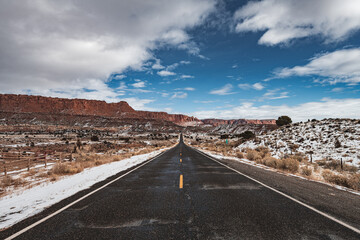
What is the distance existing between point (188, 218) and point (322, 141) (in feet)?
87.4

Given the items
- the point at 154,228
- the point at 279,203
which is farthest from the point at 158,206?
the point at 279,203

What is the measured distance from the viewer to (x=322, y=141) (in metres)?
23.6

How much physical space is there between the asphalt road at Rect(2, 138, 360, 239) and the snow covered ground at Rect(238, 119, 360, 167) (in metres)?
15.8

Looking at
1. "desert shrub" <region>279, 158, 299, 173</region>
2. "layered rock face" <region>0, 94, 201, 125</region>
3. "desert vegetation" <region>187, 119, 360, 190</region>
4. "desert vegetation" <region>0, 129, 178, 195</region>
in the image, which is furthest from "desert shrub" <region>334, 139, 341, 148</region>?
"layered rock face" <region>0, 94, 201, 125</region>

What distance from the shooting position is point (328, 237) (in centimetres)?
336

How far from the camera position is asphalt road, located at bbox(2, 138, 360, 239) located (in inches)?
137

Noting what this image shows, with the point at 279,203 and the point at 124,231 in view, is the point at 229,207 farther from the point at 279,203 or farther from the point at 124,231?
the point at 124,231

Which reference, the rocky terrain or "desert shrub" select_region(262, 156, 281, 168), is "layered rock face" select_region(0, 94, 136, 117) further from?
"desert shrub" select_region(262, 156, 281, 168)

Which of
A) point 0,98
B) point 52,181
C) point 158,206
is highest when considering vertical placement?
point 0,98

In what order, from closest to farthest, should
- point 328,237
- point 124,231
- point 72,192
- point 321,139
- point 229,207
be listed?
1. point 328,237
2. point 124,231
3. point 229,207
4. point 72,192
5. point 321,139

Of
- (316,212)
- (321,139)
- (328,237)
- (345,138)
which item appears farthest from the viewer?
(321,139)

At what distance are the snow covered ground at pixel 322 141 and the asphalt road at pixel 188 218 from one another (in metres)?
15.8

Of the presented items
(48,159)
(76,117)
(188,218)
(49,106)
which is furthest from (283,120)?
(49,106)

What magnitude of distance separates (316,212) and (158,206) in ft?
13.2
